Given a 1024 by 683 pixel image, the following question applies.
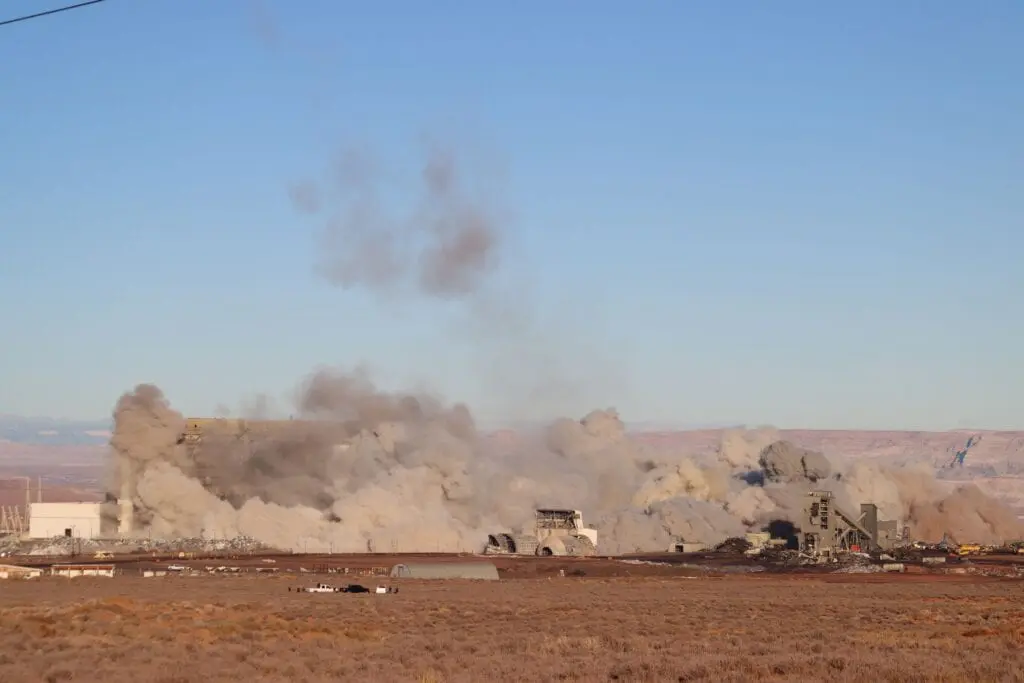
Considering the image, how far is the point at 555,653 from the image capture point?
34.8 m

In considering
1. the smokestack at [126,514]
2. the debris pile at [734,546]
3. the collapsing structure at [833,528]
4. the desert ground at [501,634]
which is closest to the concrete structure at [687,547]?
the debris pile at [734,546]

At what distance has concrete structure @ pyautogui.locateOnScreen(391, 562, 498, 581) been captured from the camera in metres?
76.4

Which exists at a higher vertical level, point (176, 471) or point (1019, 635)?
point (176, 471)

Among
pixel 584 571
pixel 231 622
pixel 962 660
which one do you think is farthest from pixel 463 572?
pixel 962 660

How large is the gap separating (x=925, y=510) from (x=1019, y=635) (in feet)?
336

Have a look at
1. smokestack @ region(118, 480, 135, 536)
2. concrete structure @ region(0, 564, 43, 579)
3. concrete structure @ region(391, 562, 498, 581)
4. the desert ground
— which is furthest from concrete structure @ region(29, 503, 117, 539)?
the desert ground

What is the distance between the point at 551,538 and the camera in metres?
109

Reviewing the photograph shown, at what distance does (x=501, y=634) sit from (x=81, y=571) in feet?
133

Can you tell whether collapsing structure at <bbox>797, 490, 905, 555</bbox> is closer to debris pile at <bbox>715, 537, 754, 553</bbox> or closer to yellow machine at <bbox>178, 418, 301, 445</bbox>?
debris pile at <bbox>715, 537, 754, 553</bbox>

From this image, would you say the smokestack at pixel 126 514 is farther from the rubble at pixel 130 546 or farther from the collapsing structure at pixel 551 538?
the collapsing structure at pixel 551 538

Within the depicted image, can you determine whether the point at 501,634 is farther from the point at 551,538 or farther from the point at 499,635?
the point at 551,538

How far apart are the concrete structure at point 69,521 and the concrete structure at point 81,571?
33285 mm

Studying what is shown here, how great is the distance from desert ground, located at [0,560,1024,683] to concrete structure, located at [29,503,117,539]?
49.0 m

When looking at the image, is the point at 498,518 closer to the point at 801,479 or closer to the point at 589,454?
the point at 589,454
